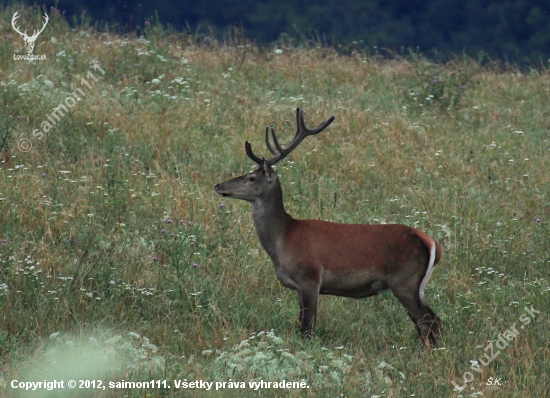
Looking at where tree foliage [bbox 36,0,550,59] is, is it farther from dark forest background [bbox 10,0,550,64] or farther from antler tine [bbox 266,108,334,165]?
antler tine [bbox 266,108,334,165]

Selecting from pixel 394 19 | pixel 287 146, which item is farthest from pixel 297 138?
pixel 394 19

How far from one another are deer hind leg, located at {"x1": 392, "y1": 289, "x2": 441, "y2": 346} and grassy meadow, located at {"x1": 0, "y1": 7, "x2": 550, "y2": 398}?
11 cm

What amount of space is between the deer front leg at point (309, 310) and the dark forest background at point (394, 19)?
71.2 ft

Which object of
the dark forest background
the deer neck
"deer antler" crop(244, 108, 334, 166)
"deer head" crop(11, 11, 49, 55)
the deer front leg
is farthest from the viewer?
the dark forest background

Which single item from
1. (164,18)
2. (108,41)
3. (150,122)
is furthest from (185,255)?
Result: (164,18)

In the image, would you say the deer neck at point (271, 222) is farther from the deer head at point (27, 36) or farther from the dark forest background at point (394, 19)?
the dark forest background at point (394, 19)

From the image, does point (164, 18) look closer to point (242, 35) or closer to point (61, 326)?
point (242, 35)

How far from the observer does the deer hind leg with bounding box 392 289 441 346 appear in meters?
7.25

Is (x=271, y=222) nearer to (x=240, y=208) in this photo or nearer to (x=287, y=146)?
(x=287, y=146)

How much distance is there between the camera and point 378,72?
14.3 meters

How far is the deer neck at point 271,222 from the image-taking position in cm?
747

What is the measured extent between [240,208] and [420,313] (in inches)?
107

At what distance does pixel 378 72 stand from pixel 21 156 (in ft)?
19.2

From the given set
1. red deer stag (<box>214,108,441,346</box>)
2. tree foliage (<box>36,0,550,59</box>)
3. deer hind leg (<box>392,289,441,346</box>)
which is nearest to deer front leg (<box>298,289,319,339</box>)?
red deer stag (<box>214,108,441,346</box>)
